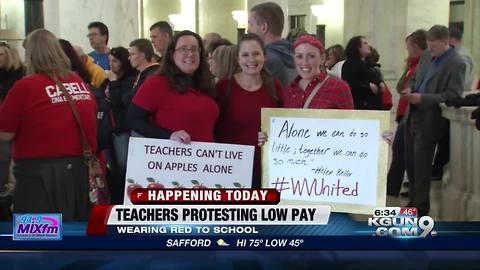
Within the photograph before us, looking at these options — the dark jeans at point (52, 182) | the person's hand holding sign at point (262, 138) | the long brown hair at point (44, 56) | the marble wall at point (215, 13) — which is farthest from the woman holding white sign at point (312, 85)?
the marble wall at point (215, 13)

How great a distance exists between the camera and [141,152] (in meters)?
1.71

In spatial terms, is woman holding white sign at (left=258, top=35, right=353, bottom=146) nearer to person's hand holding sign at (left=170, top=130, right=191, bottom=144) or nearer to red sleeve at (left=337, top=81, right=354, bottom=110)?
red sleeve at (left=337, top=81, right=354, bottom=110)

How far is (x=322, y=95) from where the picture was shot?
1.73 meters

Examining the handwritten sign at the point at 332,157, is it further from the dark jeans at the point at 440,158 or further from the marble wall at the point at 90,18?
the dark jeans at the point at 440,158

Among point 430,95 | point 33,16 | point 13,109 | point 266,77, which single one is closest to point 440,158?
point 430,95

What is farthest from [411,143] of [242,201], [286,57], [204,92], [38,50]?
[242,201]

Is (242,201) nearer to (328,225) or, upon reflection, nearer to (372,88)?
(328,225)

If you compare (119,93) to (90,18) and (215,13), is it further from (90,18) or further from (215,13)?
(215,13)

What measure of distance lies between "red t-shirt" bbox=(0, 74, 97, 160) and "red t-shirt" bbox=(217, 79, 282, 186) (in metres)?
0.53

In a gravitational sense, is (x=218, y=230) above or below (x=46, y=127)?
below

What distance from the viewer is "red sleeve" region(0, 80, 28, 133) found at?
6.44 ft

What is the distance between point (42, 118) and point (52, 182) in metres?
0.21

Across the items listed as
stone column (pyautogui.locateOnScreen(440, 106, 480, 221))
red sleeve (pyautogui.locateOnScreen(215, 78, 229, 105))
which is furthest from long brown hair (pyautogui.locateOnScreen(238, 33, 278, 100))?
stone column (pyautogui.locateOnScreen(440, 106, 480, 221))

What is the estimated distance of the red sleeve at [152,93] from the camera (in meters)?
1.93
